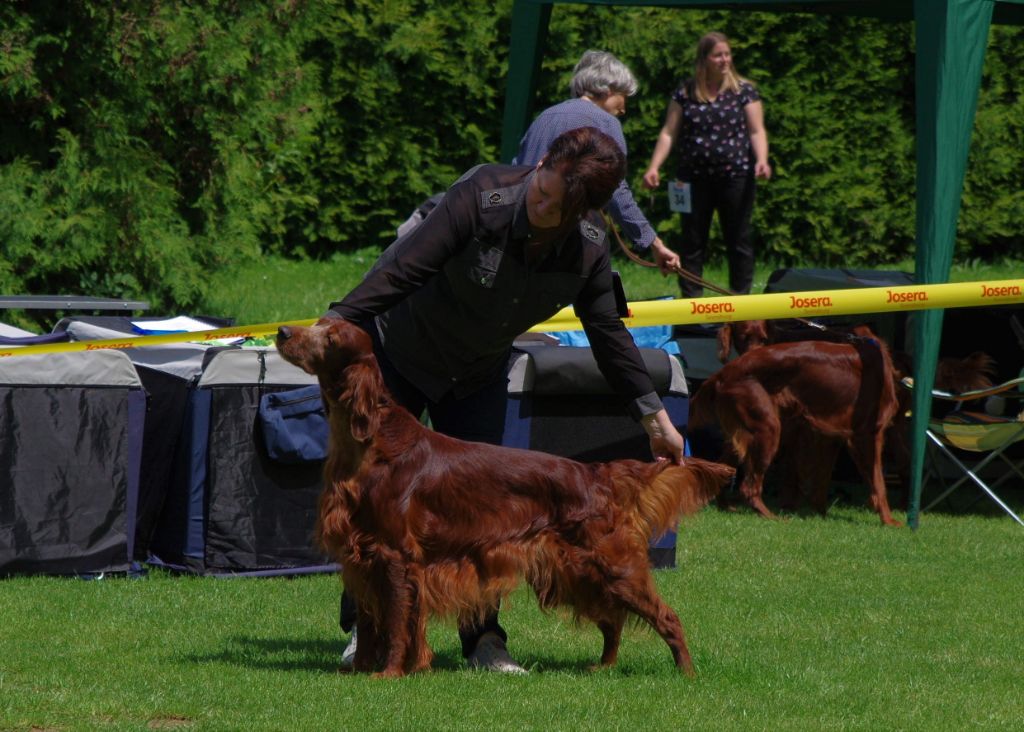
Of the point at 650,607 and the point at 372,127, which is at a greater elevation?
the point at 372,127

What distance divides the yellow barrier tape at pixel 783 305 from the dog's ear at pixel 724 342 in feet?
3.49

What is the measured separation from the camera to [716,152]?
29.0ft

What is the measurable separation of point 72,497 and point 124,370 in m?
0.51

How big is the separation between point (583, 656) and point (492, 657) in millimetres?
389

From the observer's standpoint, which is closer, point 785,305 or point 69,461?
point 69,461

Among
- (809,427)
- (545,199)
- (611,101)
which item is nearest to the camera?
(545,199)

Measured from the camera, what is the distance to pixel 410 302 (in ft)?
13.7

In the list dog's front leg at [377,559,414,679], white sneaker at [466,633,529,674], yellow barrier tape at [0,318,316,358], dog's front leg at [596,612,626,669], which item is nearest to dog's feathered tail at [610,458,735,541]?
dog's front leg at [596,612,626,669]

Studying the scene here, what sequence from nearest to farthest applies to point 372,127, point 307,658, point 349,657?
point 349,657 → point 307,658 → point 372,127

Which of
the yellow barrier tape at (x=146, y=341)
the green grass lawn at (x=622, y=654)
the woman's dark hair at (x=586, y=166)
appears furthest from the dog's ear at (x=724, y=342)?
the woman's dark hair at (x=586, y=166)

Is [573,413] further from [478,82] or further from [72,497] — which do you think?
[478,82]

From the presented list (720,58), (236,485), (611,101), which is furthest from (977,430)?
(236,485)

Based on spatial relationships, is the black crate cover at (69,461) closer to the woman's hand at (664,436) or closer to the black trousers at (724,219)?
the woman's hand at (664,436)

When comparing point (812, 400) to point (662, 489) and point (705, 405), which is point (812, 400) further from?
point (662, 489)
